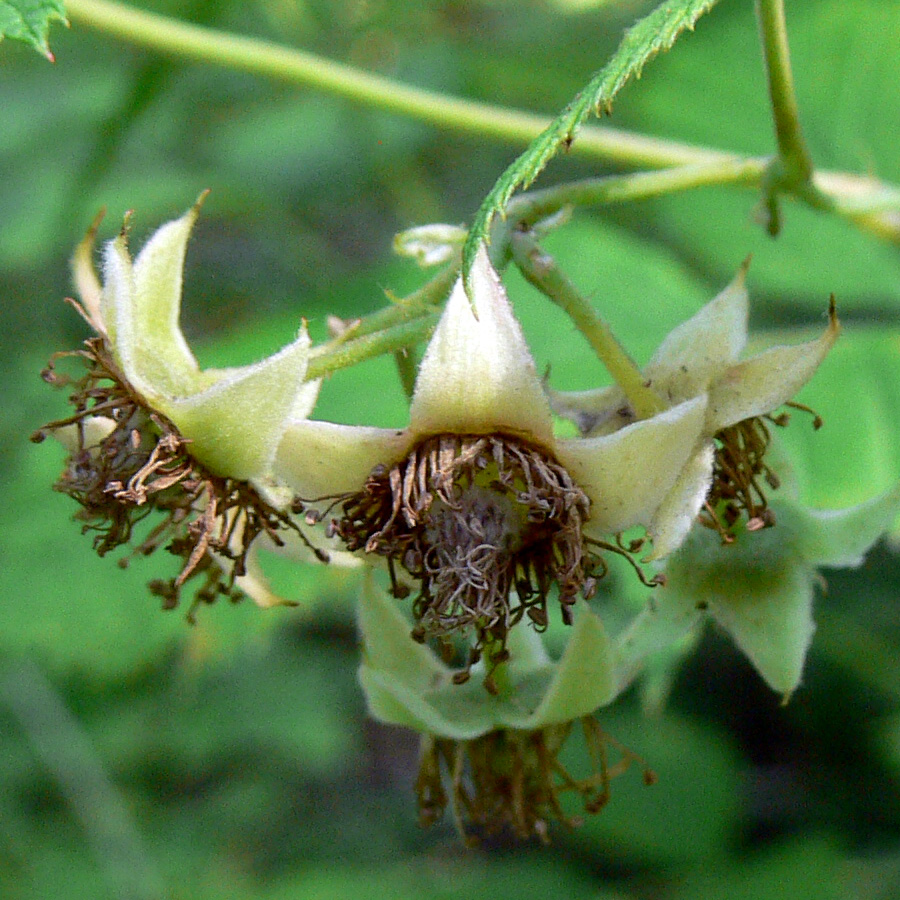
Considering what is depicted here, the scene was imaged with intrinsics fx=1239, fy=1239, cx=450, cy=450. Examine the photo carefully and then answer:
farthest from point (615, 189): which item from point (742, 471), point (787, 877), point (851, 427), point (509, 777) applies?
point (787, 877)

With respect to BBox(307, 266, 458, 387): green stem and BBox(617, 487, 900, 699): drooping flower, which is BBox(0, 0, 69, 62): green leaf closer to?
BBox(307, 266, 458, 387): green stem

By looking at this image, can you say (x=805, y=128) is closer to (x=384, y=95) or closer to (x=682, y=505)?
(x=384, y=95)

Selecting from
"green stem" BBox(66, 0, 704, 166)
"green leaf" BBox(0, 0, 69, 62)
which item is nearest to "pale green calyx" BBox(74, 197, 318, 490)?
"green leaf" BBox(0, 0, 69, 62)

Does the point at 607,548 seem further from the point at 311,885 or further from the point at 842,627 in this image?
the point at 311,885

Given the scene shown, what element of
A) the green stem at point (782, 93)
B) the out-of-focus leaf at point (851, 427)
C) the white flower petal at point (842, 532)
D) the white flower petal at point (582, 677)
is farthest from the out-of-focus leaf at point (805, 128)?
the white flower petal at point (582, 677)

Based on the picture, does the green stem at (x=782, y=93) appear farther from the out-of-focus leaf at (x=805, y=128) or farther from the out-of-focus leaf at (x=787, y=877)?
the out-of-focus leaf at (x=787, y=877)
